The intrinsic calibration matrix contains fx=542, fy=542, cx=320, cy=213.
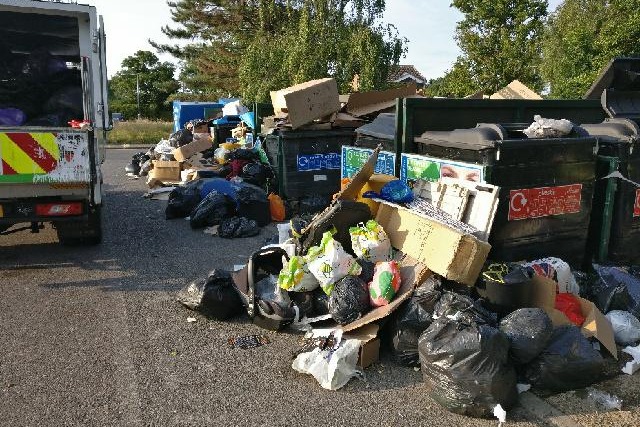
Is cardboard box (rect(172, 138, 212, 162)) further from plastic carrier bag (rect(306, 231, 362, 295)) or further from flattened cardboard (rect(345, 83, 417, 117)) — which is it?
plastic carrier bag (rect(306, 231, 362, 295))

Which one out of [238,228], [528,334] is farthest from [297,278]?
[238,228]

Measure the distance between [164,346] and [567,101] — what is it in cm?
515

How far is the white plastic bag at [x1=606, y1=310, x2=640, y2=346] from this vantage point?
3.66 m

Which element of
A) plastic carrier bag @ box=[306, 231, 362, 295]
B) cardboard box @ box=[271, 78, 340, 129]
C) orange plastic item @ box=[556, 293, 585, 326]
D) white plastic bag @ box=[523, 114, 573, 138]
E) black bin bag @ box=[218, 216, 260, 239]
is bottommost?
orange plastic item @ box=[556, 293, 585, 326]

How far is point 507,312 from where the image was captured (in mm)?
3619

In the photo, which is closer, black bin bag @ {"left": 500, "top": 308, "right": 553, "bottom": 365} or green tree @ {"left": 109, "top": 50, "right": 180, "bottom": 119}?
black bin bag @ {"left": 500, "top": 308, "right": 553, "bottom": 365}

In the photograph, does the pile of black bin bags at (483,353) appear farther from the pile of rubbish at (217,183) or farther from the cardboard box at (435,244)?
the pile of rubbish at (217,183)

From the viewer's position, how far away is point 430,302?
351 centimetres

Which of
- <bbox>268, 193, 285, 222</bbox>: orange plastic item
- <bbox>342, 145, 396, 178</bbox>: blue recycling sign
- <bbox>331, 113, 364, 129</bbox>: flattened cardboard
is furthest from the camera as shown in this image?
<bbox>331, 113, 364, 129</bbox>: flattened cardboard

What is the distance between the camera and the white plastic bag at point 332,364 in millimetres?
3225

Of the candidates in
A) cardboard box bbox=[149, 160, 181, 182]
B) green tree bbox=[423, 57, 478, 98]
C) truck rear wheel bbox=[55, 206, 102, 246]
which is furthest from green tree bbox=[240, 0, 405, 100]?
truck rear wheel bbox=[55, 206, 102, 246]

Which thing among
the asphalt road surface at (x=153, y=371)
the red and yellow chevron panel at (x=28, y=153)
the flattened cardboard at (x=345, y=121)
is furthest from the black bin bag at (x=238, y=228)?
the red and yellow chevron panel at (x=28, y=153)

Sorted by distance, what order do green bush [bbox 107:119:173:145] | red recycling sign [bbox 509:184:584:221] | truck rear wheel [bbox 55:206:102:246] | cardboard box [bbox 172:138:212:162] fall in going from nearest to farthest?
red recycling sign [bbox 509:184:584:221]
truck rear wheel [bbox 55:206:102:246]
cardboard box [bbox 172:138:212:162]
green bush [bbox 107:119:173:145]

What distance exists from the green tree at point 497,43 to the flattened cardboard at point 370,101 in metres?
6.93
